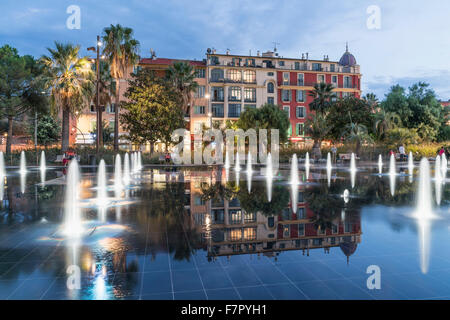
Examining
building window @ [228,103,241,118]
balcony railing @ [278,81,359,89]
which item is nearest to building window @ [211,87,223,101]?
building window @ [228,103,241,118]

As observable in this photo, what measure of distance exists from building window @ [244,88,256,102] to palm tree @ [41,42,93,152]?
30.1 metres

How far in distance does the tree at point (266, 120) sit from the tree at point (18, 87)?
66.1 ft

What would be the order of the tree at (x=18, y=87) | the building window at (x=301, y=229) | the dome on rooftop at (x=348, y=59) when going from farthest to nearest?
the dome on rooftop at (x=348, y=59), the tree at (x=18, y=87), the building window at (x=301, y=229)

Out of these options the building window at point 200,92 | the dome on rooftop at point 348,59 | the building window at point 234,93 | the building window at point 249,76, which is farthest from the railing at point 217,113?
the dome on rooftop at point 348,59

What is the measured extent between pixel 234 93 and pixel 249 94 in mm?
2659

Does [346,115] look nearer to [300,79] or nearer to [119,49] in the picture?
[300,79]

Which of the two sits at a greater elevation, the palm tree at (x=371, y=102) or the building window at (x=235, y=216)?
the palm tree at (x=371, y=102)

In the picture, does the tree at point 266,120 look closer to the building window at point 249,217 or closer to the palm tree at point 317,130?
the palm tree at point 317,130

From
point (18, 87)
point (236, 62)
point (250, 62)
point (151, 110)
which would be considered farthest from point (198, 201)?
point (250, 62)

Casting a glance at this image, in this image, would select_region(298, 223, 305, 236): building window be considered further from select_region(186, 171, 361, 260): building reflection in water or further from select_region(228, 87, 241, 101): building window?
select_region(228, 87, 241, 101): building window

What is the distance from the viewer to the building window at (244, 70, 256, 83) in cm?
5391

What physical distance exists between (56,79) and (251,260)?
2695cm

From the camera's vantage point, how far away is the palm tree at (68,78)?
26141 mm
